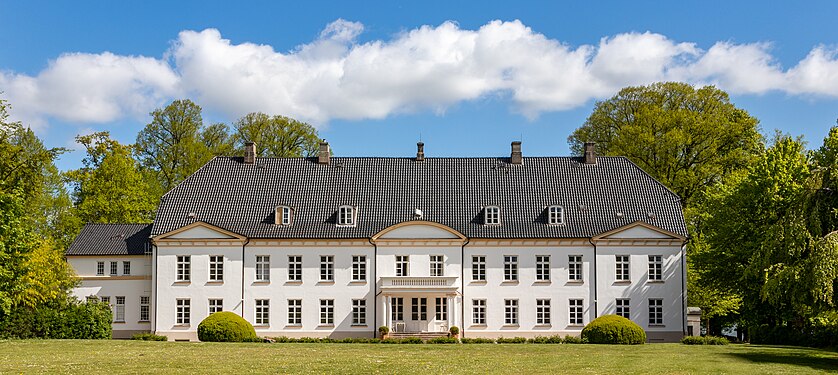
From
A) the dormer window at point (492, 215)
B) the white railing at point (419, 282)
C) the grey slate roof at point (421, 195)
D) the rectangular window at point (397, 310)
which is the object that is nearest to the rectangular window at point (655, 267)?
the grey slate roof at point (421, 195)

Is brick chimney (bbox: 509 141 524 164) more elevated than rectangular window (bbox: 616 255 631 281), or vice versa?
brick chimney (bbox: 509 141 524 164)

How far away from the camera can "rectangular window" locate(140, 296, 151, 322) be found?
4747 centimetres

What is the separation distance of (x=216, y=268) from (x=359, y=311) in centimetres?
698

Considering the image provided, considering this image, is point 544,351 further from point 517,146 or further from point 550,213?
point 517,146

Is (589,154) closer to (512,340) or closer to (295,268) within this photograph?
(512,340)

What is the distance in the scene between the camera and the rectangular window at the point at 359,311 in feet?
150

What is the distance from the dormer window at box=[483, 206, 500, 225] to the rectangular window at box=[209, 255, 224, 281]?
493 inches

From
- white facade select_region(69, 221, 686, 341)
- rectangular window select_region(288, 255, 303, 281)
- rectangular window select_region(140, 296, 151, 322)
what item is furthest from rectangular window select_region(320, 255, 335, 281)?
rectangular window select_region(140, 296, 151, 322)

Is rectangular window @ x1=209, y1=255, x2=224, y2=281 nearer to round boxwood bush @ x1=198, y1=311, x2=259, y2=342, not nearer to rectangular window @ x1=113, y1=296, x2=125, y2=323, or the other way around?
round boxwood bush @ x1=198, y1=311, x2=259, y2=342

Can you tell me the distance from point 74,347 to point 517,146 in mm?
25992

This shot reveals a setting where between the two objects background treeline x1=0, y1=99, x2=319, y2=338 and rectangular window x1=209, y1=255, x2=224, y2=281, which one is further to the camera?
rectangular window x1=209, y1=255, x2=224, y2=281

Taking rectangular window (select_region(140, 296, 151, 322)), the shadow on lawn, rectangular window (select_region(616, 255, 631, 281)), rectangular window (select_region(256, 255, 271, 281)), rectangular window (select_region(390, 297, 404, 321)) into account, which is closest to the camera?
the shadow on lawn

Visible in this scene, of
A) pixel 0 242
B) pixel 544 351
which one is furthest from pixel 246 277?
pixel 544 351

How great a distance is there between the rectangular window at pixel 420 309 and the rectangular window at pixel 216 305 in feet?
29.3
